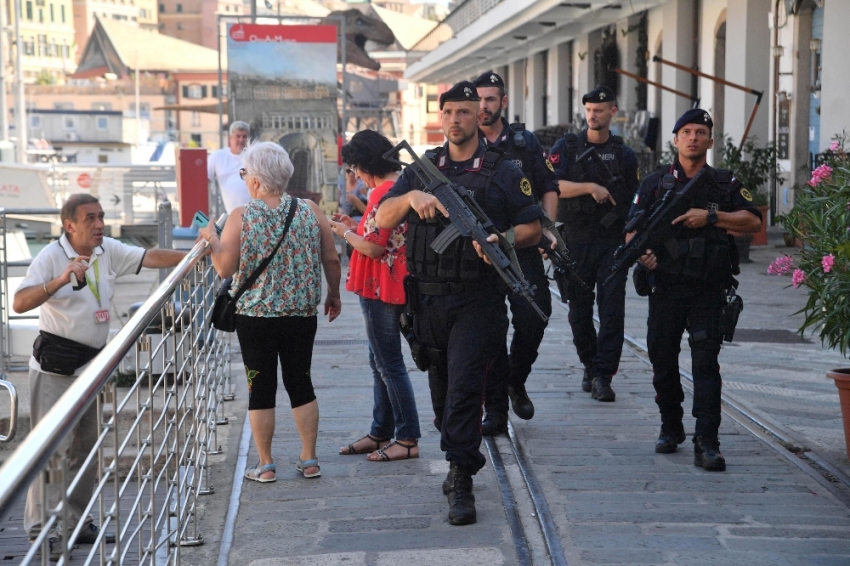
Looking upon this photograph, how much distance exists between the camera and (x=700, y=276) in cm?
559

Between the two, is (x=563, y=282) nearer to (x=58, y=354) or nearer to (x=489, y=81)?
(x=489, y=81)

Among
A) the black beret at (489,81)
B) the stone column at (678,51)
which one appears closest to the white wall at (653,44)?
the stone column at (678,51)

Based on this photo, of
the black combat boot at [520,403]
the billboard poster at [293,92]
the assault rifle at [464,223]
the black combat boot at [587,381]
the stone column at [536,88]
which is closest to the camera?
the assault rifle at [464,223]

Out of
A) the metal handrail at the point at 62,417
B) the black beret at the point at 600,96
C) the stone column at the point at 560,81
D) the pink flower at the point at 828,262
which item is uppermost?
the stone column at the point at 560,81

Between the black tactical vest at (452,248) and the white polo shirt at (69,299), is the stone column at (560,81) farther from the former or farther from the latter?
the black tactical vest at (452,248)

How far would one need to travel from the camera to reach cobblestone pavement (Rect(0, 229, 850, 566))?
4.58 meters

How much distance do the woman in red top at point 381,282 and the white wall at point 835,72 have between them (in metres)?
10.4

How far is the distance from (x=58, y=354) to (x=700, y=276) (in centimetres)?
317

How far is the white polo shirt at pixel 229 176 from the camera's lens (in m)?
11.1

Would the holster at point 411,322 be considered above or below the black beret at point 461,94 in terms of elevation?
below

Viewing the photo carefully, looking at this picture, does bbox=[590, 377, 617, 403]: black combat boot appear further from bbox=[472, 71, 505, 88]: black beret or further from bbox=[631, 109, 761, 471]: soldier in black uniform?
bbox=[472, 71, 505, 88]: black beret

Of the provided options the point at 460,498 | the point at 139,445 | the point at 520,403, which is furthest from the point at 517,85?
the point at 139,445

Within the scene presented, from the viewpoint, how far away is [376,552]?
4.58 m

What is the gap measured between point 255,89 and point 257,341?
9.31 meters
